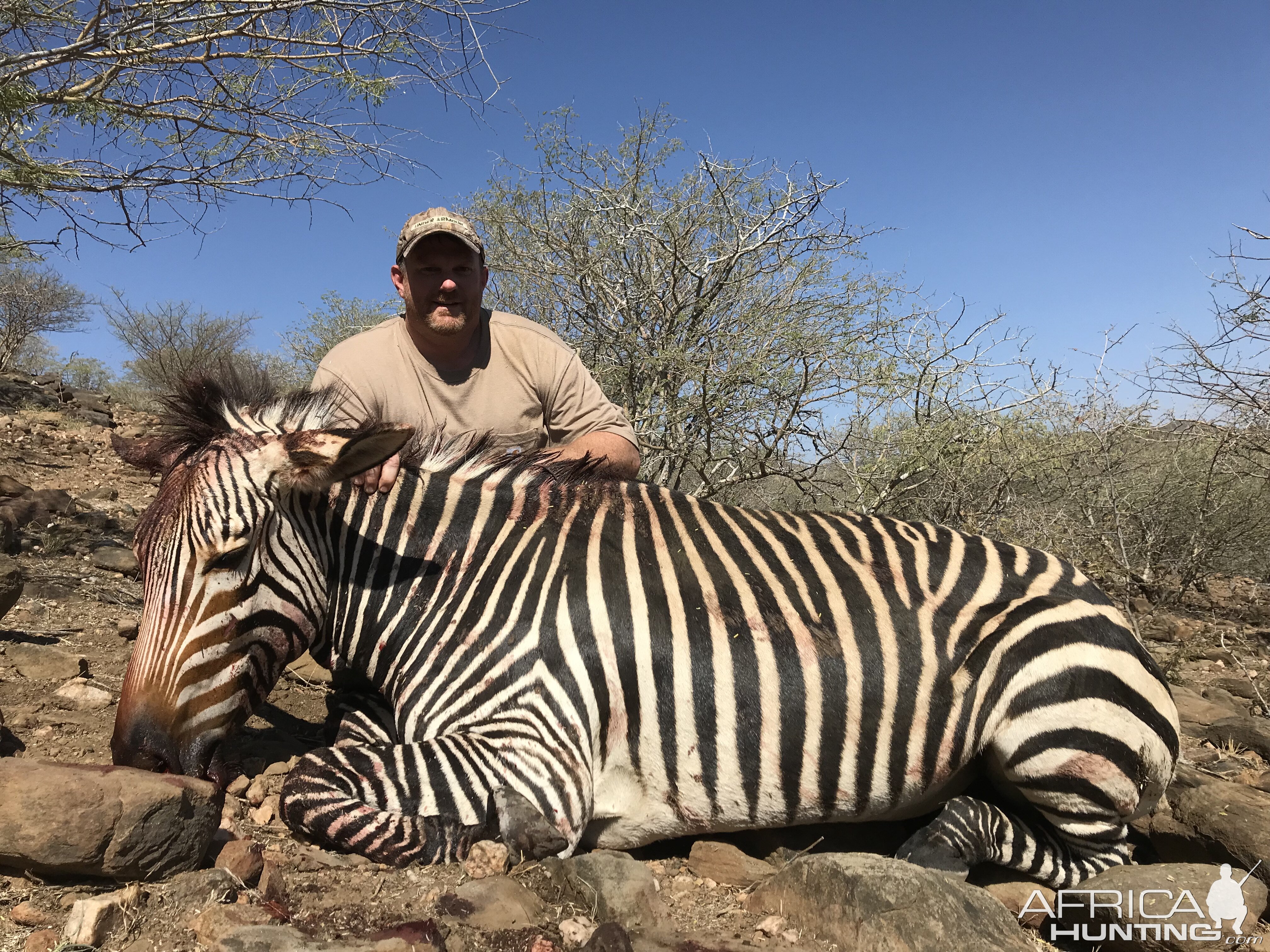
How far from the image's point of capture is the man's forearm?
4086mm

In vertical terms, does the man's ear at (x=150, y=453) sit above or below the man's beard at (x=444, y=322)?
below

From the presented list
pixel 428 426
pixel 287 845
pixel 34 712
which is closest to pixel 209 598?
pixel 287 845

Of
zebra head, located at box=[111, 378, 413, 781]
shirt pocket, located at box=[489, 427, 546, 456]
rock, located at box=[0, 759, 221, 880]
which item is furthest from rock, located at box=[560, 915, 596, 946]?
shirt pocket, located at box=[489, 427, 546, 456]

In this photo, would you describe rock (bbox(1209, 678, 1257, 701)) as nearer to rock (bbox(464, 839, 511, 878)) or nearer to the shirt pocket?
the shirt pocket

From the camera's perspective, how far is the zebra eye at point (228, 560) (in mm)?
2398

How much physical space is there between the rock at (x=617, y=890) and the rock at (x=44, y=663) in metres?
2.54

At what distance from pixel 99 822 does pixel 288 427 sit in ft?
4.62

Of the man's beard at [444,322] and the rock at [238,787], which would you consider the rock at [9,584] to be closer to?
the rock at [238,787]

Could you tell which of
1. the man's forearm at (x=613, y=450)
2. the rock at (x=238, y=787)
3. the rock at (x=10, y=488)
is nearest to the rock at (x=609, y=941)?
the rock at (x=238, y=787)

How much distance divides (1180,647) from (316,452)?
261 inches

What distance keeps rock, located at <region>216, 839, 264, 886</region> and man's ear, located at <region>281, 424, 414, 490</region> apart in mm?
1083

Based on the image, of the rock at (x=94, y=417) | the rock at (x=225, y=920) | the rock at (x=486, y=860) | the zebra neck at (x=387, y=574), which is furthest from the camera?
the rock at (x=94, y=417)

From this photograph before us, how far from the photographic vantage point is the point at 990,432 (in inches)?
269

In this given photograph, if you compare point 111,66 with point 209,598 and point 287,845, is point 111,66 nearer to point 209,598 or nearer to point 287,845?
point 209,598
